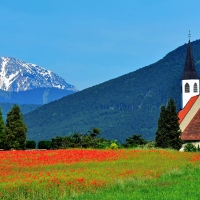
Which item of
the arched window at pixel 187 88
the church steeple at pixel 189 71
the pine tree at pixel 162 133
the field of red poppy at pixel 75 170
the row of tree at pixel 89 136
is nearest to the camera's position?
the field of red poppy at pixel 75 170

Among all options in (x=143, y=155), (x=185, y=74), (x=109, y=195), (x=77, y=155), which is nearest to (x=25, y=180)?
(x=109, y=195)

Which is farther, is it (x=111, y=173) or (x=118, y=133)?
(x=118, y=133)

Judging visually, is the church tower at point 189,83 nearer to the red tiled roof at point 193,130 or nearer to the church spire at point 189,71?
the church spire at point 189,71

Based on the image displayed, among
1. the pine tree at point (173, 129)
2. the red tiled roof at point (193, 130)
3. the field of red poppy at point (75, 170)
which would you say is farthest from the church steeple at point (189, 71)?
the field of red poppy at point (75, 170)

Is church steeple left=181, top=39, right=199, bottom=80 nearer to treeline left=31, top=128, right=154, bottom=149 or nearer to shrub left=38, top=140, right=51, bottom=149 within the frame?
treeline left=31, top=128, right=154, bottom=149

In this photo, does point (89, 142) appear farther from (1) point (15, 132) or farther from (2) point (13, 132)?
(2) point (13, 132)

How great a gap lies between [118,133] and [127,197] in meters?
170

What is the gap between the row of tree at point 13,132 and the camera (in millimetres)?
54438

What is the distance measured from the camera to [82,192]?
2055 centimetres

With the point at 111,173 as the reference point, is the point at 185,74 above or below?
above

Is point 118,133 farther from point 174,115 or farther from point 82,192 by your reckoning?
point 82,192

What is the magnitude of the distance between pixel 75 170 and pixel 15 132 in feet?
94.7

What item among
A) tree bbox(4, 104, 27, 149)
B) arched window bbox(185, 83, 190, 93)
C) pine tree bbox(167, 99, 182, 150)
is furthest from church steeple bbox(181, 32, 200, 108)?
tree bbox(4, 104, 27, 149)

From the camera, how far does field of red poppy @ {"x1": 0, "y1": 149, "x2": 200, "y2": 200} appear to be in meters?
20.6
